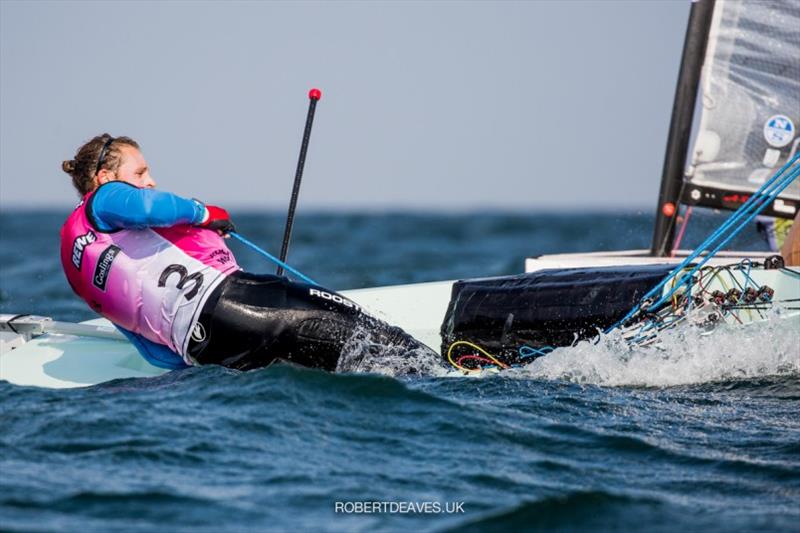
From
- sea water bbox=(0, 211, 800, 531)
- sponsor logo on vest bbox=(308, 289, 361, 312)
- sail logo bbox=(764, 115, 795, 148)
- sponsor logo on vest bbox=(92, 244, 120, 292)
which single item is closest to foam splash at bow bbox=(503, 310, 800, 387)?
sea water bbox=(0, 211, 800, 531)

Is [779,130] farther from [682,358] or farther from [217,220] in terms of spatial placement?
[217,220]

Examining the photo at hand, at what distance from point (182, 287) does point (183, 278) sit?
3 centimetres

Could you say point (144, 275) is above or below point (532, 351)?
above

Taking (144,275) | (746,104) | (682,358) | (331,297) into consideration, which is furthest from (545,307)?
(746,104)

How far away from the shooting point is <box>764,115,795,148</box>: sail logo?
578 centimetres

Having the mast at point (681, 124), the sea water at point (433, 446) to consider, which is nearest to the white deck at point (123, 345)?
the sea water at point (433, 446)

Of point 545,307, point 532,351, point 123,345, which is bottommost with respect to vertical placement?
point 123,345

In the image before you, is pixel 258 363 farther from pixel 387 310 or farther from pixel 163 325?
pixel 387 310

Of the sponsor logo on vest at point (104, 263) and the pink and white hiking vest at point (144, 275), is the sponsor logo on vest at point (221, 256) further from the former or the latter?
the sponsor logo on vest at point (104, 263)

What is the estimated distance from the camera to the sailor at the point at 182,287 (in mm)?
3457

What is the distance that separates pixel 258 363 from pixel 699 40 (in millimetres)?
3384

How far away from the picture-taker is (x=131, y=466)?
105 inches

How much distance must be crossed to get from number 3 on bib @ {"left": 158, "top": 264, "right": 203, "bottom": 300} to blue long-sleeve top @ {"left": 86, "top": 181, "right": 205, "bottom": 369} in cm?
15

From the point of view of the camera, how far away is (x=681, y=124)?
589cm
